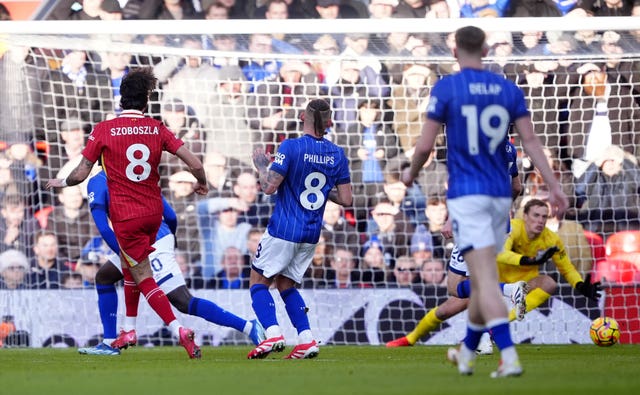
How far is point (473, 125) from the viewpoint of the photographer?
6.28 metres

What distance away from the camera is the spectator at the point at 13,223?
40.6 ft

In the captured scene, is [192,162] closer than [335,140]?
Yes

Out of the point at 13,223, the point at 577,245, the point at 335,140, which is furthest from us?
the point at 335,140

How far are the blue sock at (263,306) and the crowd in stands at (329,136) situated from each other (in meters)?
3.75

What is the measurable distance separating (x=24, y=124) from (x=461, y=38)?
7.55m

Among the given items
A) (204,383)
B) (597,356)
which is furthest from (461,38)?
(597,356)

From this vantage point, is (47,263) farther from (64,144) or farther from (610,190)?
(610,190)

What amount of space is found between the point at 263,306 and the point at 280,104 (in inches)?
210

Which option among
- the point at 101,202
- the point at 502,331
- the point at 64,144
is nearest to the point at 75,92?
the point at 64,144

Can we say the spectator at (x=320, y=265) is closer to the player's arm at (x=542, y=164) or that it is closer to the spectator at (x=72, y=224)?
the spectator at (x=72, y=224)

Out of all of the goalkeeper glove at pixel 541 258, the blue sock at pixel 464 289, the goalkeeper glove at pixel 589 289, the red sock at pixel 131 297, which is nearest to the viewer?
the goalkeeper glove at pixel 541 258

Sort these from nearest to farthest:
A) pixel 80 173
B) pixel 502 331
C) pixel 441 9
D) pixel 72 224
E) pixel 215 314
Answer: pixel 502 331 < pixel 80 173 < pixel 215 314 < pixel 72 224 < pixel 441 9

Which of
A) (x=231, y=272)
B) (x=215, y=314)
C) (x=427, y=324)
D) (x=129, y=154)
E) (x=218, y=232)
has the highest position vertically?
(x=129, y=154)

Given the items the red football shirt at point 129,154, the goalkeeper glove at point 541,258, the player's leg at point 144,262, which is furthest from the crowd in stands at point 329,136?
the player's leg at point 144,262
